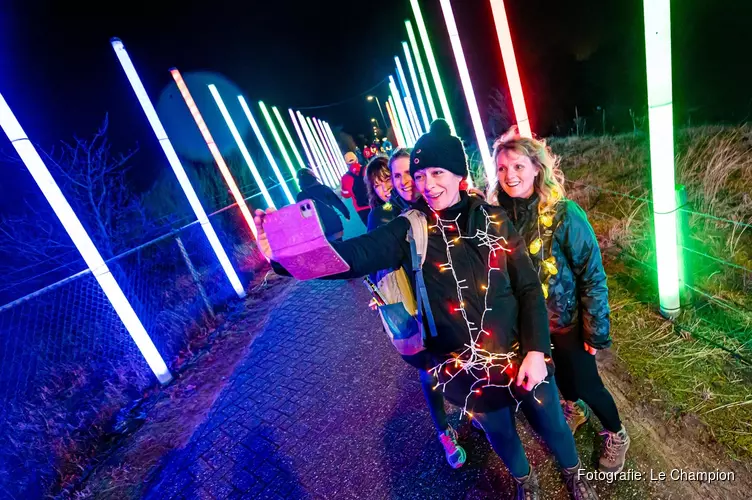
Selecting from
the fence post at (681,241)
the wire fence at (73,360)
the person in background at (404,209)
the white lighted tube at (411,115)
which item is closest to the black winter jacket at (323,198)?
the wire fence at (73,360)

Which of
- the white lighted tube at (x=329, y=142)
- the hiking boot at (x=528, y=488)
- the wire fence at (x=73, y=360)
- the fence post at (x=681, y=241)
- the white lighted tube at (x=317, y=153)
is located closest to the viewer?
the hiking boot at (x=528, y=488)

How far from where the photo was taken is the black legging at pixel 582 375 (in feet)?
6.42

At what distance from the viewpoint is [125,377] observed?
487cm

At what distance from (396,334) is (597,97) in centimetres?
1442

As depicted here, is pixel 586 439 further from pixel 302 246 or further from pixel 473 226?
pixel 302 246

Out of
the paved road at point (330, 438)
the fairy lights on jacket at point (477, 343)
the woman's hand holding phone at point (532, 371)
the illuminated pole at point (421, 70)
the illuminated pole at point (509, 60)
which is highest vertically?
the illuminated pole at point (421, 70)

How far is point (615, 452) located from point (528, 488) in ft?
1.82

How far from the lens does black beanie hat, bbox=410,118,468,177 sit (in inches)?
60.6

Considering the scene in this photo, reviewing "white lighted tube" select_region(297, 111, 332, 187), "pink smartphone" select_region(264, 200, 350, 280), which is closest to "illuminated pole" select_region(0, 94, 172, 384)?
"pink smartphone" select_region(264, 200, 350, 280)

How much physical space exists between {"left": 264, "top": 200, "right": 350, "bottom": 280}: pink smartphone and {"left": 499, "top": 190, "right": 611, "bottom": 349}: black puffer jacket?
1.22 meters

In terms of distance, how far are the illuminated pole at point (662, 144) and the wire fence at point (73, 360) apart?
6.04 m

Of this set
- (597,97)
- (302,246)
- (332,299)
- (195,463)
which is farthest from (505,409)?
(597,97)

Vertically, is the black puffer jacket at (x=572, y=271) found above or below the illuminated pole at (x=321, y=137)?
below

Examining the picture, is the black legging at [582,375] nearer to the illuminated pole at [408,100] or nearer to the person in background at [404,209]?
the person in background at [404,209]
